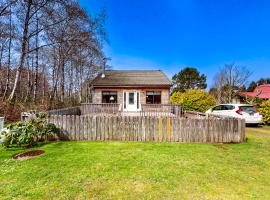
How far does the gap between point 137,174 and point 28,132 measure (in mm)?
4947

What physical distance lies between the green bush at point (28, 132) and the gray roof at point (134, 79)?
11180 millimetres

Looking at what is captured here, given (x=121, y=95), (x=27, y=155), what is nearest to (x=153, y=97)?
(x=121, y=95)

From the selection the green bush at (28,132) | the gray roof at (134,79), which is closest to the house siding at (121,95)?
the gray roof at (134,79)

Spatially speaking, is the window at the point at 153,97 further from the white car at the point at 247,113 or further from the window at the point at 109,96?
the white car at the point at 247,113

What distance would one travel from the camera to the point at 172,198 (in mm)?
3021

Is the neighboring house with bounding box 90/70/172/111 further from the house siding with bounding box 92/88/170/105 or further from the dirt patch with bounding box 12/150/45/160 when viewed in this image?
the dirt patch with bounding box 12/150/45/160

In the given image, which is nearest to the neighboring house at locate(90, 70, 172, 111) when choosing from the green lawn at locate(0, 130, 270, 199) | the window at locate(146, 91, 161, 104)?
the window at locate(146, 91, 161, 104)

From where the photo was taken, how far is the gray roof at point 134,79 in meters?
18.0

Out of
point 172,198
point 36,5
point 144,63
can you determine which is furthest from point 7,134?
point 144,63

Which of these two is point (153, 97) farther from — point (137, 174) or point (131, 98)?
point (137, 174)

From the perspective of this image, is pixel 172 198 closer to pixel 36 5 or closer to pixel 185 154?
pixel 185 154

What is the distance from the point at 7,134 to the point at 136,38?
26530mm

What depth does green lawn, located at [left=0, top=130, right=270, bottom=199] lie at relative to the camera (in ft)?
10.4

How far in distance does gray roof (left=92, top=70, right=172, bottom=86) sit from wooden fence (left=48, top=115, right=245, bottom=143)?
1060 centimetres
